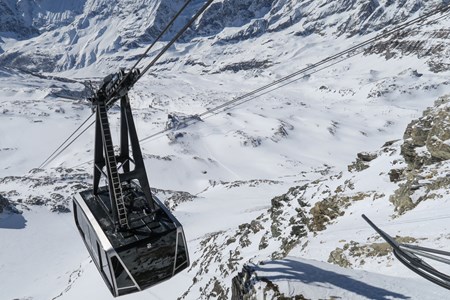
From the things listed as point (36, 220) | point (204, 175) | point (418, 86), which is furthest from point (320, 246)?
point (418, 86)

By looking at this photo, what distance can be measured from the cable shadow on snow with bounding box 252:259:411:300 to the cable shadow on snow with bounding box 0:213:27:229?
53.0m

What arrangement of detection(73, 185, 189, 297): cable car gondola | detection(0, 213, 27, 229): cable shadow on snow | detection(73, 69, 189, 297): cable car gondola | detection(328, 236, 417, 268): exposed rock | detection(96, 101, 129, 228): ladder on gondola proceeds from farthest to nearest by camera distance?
detection(0, 213, 27, 229): cable shadow on snow
detection(328, 236, 417, 268): exposed rock
detection(96, 101, 129, 228): ladder on gondola
detection(73, 69, 189, 297): cable car gondola
detection(73, 185, 189, 297): cable car gondola

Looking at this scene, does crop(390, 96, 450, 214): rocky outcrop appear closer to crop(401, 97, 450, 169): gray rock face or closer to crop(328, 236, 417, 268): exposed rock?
crop(401, 97, 450, 169): gray rock face

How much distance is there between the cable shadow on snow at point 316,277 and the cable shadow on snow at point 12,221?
53.0 m

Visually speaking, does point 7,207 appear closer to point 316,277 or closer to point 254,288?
point 254,288

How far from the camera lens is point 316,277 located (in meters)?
11.7

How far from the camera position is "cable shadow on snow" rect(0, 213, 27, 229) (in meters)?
55.2

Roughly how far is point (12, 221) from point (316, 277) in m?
56.8

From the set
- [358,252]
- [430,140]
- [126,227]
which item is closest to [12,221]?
[126,227]

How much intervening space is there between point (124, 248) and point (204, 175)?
318 ft

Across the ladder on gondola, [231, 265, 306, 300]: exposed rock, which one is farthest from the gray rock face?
the ladder on gondola

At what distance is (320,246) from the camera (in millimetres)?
18047

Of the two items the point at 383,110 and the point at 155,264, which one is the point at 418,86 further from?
the point at 155,264

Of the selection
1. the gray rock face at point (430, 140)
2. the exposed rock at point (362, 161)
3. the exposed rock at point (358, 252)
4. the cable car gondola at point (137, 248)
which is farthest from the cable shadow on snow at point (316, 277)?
the exposed rock at point (362, 161)
